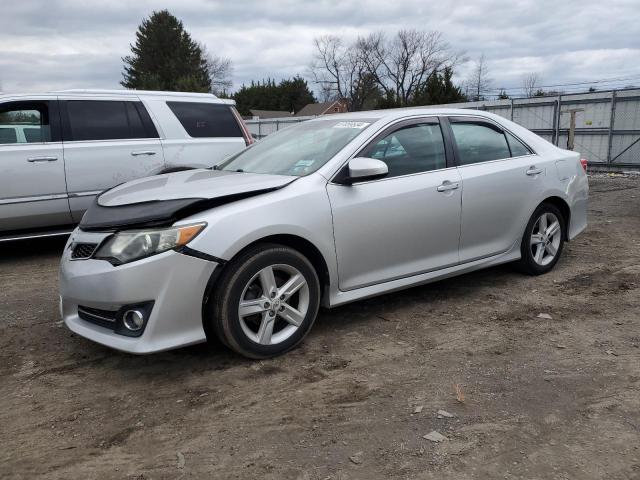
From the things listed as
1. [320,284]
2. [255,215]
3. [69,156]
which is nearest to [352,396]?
[320,284]

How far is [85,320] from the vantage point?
3447 millimetres

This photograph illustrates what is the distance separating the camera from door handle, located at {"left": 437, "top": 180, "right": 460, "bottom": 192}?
433 cm

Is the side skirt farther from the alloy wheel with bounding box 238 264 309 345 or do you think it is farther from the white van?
the white van

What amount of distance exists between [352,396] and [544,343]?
1521 millimetres

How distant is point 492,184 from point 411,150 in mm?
823

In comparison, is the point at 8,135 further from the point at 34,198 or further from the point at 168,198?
the point at 168,198

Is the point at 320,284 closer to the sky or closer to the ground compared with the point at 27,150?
closer to the ground

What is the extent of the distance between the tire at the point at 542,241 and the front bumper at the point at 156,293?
3141 mm

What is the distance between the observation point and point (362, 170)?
12.4 ft

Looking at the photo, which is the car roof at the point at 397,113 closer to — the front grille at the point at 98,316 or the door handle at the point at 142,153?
the front grille at the point at 98,316

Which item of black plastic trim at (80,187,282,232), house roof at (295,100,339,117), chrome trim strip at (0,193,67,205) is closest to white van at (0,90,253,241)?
chrome trim strip at (0,193,67,205)

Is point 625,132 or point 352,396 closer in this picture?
point 352,396

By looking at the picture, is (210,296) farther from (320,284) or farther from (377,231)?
(377,231)

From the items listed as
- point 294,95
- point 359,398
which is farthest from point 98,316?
point 294,95
